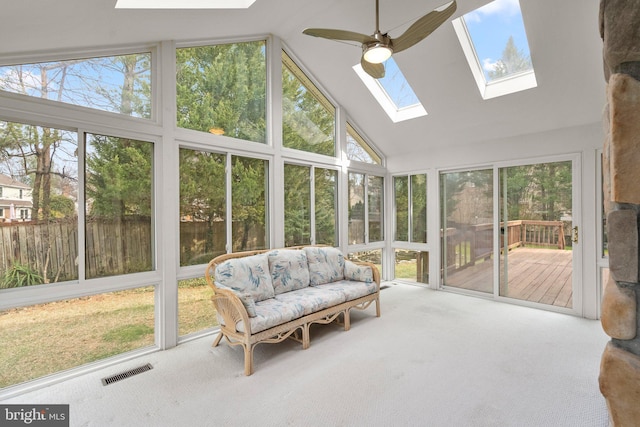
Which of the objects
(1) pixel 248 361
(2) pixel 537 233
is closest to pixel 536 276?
(2) pixel 537 233

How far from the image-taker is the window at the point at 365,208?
17.4ft

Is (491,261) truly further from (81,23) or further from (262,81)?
(81,23)

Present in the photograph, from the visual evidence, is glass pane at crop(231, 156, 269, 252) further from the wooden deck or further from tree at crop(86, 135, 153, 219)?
the wooden deck

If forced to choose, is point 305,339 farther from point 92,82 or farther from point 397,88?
point 397,88

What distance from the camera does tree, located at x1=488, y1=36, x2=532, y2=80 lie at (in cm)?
347

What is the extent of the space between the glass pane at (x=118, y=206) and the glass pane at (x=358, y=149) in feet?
10.3

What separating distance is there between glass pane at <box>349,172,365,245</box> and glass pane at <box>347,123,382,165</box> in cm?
30

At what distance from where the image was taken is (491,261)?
4.62 metres

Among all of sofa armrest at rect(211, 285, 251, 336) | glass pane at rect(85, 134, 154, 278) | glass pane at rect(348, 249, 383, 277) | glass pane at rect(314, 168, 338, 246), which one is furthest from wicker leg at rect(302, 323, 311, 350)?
glass pane at rect(348, 249, 383, 277)

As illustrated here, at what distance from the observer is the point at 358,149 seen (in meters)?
5.39

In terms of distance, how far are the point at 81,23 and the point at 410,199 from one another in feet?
16.1

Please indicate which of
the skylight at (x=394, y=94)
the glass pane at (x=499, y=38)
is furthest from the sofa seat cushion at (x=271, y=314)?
the glass pane at (x=499, y=38)

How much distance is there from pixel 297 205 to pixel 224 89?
1.75m

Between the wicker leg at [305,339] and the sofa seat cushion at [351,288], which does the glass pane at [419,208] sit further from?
the wicker leg at [305,339]
